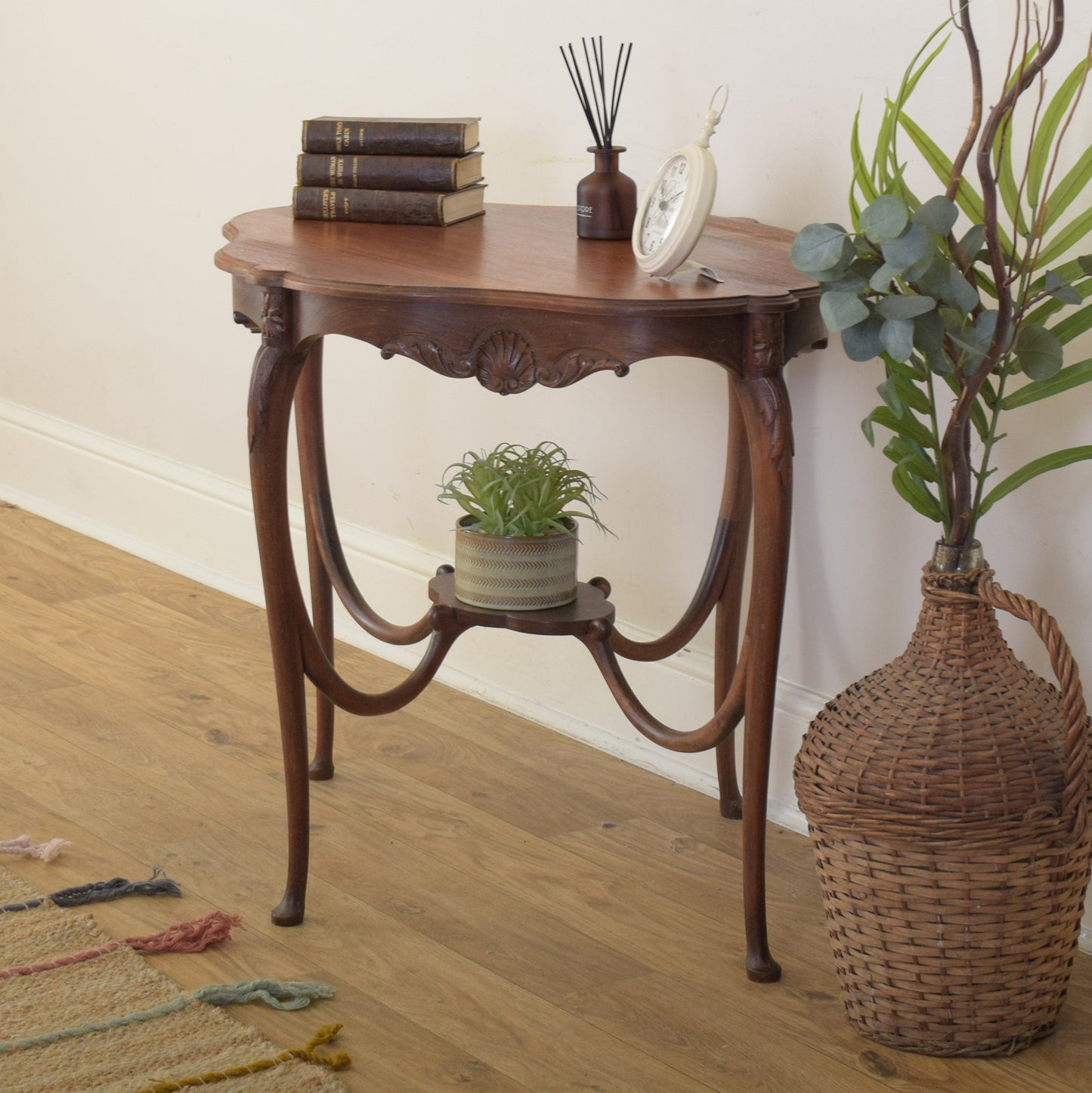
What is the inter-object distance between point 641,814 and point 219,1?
5.46 ft

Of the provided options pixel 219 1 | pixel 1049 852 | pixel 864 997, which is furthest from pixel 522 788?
pixel 219 1

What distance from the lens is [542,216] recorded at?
6.32ft

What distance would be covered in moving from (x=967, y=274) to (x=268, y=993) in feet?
3.38

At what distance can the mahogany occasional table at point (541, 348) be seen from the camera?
1.42 m

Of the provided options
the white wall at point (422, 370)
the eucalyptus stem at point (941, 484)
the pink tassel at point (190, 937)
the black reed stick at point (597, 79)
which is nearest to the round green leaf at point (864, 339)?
the eucalyptus stem at point (941, 484)

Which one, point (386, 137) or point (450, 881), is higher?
point (386, 137)

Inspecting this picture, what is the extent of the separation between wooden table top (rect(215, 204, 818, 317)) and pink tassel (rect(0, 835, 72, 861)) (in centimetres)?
78

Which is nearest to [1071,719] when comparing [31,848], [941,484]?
[941,484]

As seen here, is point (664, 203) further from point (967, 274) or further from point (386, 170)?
point (386, 170)

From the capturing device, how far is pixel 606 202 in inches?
68.1

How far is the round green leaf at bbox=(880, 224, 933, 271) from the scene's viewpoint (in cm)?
126

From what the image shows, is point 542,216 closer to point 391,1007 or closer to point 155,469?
point 391,1007

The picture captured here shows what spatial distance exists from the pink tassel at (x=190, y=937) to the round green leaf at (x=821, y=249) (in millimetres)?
991

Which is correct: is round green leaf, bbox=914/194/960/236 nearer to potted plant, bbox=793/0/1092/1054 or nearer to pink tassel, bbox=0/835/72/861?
potted plant, bbox=793/0/1092/1054
